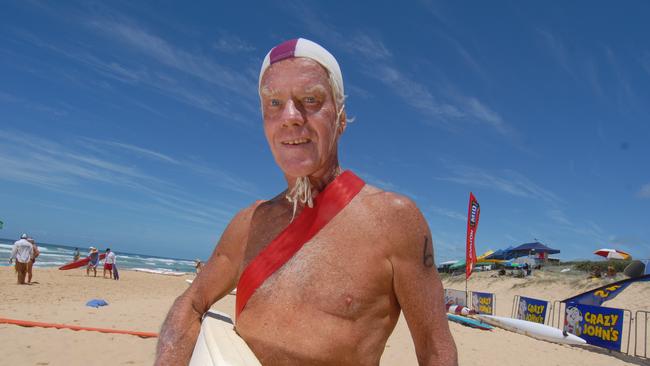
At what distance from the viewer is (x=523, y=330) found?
1364 centimetres

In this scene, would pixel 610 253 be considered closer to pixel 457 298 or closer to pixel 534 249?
pixel 457 298

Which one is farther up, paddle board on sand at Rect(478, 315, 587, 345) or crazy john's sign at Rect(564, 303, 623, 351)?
crazy john's sign at Rect(564, 303, 623, 351)

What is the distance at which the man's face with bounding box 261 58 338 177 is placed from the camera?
4.98ft

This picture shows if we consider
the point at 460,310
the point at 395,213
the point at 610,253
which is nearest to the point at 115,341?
the point at 395,213

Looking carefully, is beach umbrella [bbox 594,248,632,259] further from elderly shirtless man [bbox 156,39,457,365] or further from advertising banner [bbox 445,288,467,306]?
elderly shirtless man [bbox 156,39,457,365]

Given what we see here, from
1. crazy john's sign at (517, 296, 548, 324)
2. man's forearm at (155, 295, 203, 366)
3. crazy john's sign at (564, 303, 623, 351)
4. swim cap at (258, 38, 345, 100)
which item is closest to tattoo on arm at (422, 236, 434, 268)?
swim cap at (258, 38, 345, 100)

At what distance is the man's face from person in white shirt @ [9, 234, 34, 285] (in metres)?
18.7

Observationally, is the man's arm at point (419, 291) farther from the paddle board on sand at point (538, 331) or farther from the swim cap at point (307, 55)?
the paddle board on sand at point (538, 331)

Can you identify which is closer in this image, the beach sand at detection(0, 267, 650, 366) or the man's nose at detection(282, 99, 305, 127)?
the man's nose at detection(282, 99, 305, 127)

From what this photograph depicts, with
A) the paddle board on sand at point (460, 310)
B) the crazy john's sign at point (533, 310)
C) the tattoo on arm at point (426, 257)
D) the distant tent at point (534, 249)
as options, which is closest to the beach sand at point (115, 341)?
the crazy john's sign at point (533, 310)

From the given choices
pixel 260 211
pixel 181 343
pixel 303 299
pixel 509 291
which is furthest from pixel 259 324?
pixel 509 291

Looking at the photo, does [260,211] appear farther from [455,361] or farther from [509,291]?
[509,291]

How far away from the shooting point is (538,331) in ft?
43.1

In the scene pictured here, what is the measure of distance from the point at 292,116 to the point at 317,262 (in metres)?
0.49
